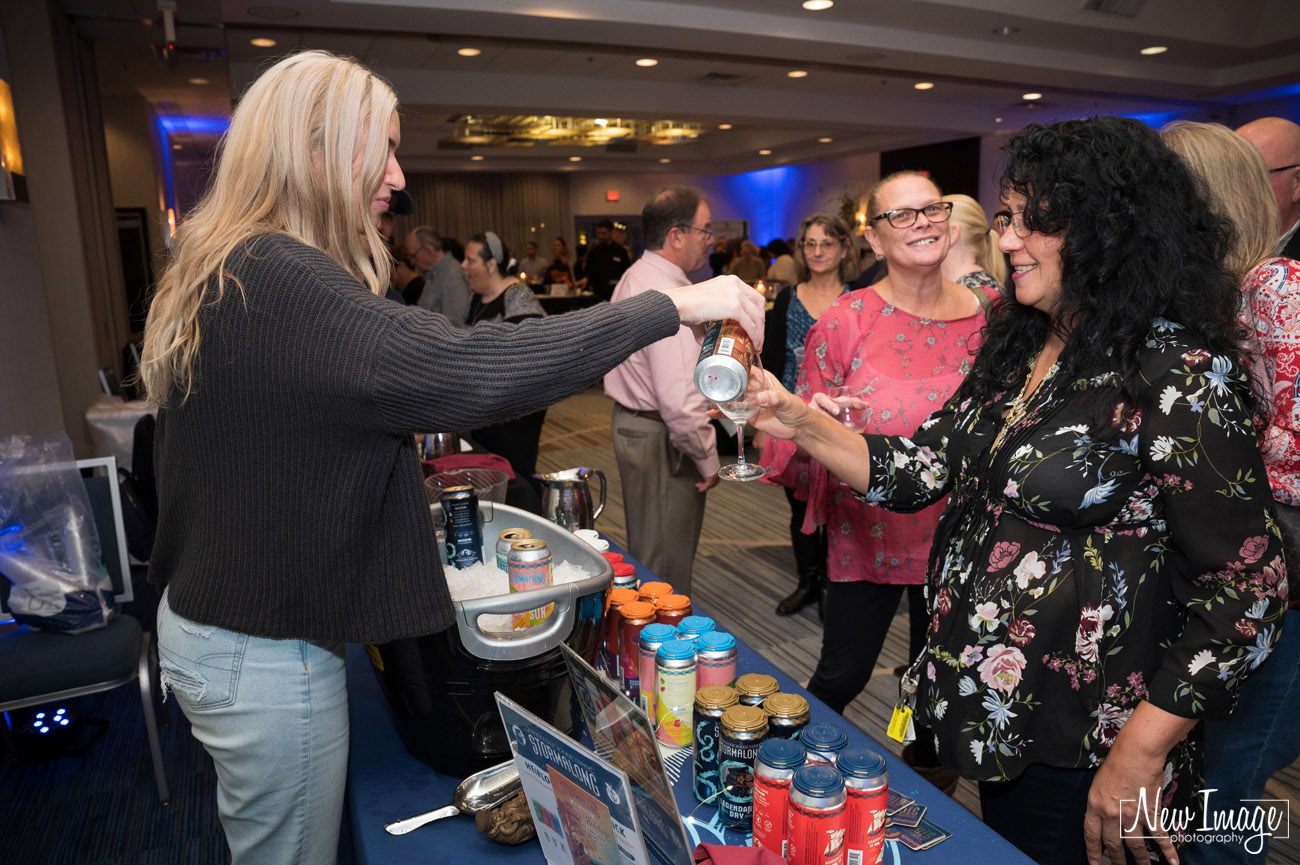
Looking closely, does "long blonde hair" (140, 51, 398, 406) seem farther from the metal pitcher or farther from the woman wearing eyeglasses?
the woman wearing eyeglasses

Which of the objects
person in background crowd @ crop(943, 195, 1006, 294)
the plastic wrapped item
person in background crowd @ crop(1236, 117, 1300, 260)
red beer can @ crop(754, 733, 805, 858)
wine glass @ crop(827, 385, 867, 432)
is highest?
Result: person in background crowd @ crop(1236, 117, 1300, 260)

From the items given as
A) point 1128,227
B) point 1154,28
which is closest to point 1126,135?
point 1128,227

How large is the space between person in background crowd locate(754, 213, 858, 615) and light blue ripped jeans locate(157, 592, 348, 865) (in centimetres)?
276

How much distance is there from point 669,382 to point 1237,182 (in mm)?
1765

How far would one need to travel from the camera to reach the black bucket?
45.8 inches

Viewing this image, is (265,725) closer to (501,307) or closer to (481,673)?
(481,673)

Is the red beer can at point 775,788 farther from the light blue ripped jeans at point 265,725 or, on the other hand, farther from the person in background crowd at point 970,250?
the person in background crowd at point 970,250

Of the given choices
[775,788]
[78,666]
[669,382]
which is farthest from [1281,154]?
[78,666]

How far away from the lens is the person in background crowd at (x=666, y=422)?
295cm

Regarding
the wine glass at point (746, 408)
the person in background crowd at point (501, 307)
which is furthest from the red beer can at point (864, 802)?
the person in background crowd at point (501, 307)

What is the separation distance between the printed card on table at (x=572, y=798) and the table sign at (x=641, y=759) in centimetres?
3

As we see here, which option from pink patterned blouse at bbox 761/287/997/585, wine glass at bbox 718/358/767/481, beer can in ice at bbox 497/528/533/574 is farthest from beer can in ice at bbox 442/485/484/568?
pink patterned blouse at bbox 761/287/997/585

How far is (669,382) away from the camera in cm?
294

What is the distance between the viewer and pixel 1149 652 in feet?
4.04
